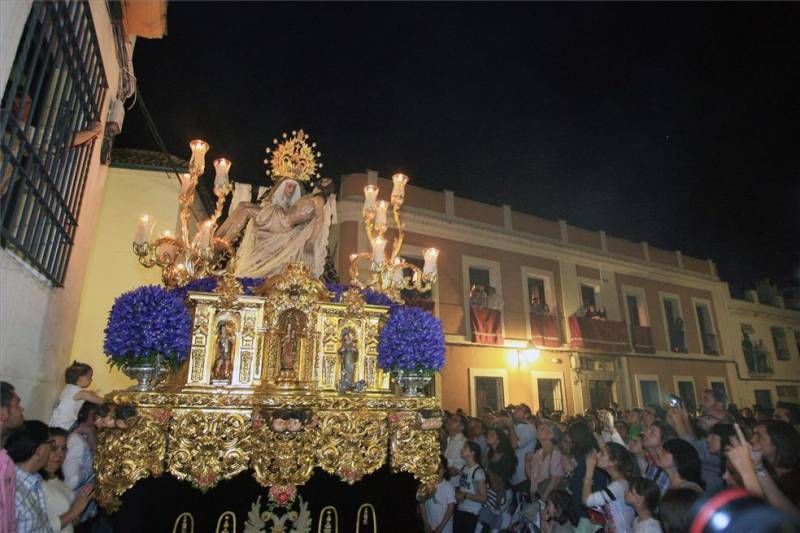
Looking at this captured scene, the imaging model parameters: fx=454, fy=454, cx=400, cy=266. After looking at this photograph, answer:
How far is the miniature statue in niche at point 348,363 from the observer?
3.69 metres

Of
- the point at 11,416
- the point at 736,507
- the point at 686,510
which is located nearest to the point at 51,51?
the point at 11,416

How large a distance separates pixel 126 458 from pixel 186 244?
1.78m

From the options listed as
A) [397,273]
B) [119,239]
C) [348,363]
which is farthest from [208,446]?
[119,239]

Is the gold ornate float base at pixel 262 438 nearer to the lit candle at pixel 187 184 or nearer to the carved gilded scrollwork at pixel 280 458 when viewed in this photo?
the carved gilded scrollwork at pixel 280 458

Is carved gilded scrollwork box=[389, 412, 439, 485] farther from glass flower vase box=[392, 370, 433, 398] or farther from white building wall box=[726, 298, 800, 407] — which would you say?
white building wall box=[726, 298, 800, 407]

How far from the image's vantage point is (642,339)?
1652cm

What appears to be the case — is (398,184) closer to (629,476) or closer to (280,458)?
(280,458)

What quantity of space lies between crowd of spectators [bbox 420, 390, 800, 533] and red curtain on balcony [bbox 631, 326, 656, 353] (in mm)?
11096

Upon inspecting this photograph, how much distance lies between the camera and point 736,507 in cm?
132

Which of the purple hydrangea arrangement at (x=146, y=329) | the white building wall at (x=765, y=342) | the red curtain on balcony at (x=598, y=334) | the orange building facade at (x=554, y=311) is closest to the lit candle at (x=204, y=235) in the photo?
the purple hydrangea arrangement at (x=146, y=329)

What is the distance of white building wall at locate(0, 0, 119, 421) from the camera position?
274 centimetres

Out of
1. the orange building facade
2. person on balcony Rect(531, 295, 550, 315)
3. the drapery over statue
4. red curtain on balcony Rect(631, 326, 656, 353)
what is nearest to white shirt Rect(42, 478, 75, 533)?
the drapery over statue

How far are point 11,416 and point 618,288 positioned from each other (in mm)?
17571

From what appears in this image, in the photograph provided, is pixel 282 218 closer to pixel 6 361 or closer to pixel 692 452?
pixel 6 361
